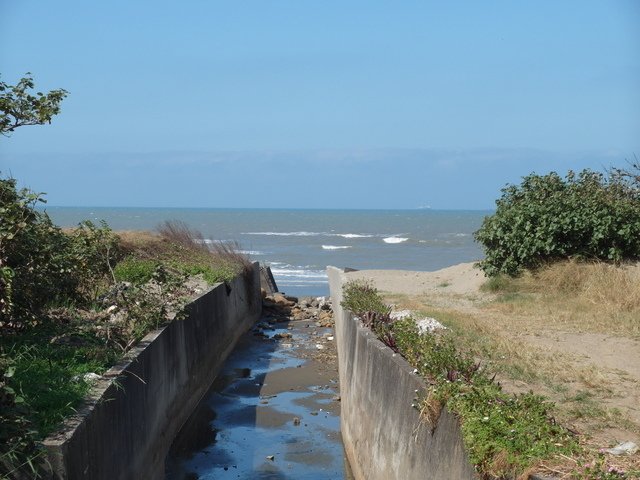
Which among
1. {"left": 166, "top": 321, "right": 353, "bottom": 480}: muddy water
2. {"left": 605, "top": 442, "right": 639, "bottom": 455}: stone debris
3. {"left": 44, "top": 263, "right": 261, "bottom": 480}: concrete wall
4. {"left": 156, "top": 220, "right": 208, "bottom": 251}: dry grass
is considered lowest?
{"left": 166, "top": 321, "right": 353, "bottom": 480}: muddy water

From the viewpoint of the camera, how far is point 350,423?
11148 millimetres

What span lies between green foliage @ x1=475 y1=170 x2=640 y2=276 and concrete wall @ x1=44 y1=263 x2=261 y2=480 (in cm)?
624

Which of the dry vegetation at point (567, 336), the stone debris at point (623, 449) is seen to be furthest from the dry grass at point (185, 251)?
the stone debris at point (623, 449)

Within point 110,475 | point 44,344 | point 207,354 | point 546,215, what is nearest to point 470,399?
point 110,475

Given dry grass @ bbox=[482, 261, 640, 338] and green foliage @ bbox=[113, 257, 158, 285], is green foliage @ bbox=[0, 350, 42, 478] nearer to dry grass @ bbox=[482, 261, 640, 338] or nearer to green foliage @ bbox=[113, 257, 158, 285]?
dry grass @ bbox=[482, 261, 640, 338]

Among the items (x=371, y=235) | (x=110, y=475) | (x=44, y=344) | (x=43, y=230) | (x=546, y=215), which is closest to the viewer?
(x=110, y=475)

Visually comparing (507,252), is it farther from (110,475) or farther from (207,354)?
(110,475)

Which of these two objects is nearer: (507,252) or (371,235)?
(507,252)

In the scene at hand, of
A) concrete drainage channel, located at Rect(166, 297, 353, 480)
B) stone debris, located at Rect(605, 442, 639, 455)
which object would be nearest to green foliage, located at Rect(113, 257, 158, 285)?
concrete drainage channel, located at Rect(166, 297, 353, 480)

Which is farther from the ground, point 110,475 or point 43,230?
point 43,230

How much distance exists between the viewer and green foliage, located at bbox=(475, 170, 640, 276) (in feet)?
57.3

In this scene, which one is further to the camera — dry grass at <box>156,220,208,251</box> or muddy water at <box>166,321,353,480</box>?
dry grass at <box>156,220,208,251</box>

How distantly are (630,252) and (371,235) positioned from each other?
5698 centimetres

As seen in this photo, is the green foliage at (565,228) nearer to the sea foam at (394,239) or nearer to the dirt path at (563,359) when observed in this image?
the dirt path at (563,359)
